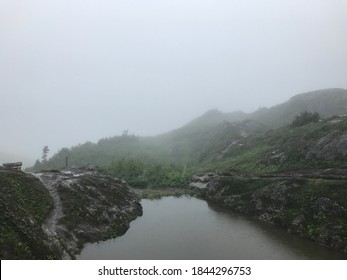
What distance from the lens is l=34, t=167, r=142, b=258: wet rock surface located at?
144ft

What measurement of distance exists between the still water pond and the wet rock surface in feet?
6.39

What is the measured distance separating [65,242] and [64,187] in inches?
724

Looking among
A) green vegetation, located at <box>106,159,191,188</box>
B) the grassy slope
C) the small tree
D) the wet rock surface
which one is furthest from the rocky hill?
the small tree

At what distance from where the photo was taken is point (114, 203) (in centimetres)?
6175

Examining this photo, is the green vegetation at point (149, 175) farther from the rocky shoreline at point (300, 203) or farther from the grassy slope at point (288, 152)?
the rocky shoreline at point (300, 203)

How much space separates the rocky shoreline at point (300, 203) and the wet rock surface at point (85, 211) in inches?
901

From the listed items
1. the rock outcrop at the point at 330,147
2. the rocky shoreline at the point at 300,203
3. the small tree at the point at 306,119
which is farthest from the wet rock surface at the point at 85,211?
the small tree at the point at 306,119

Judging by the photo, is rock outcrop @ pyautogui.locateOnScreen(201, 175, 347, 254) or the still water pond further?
rock outcrop @ pyautogui.locateOnScreen(201, 175, 347, 254)

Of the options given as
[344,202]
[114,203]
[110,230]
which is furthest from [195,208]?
[344,202]

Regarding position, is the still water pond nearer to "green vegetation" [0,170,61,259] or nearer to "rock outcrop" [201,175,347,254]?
"rock outcrop" [201,175,347,254]

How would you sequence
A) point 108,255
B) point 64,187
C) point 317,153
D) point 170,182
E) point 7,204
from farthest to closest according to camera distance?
point 170,182, point 317,153, point 64,187, point 108,255, point 7,204

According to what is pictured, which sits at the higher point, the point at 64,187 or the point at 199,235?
the point at 64,187

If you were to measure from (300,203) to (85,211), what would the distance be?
119ft

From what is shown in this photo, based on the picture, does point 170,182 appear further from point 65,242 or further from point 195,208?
point 65,242
